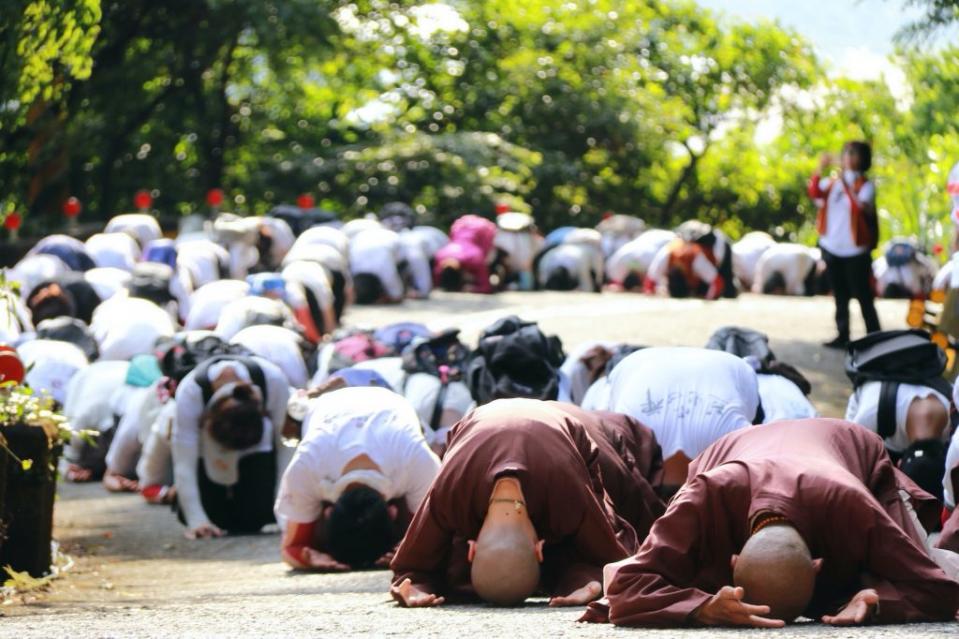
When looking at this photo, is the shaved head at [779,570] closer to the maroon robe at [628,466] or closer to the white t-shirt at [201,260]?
the maroon robe at [628,466]

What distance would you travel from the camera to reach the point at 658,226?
34469mm

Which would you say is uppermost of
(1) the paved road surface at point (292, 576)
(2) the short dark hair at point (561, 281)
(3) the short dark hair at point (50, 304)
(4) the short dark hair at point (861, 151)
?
(4) the short dark hair at point (861, 151)

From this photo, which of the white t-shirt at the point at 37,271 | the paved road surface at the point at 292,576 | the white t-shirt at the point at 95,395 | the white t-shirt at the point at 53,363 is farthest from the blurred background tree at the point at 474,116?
the white t-shirt at the point at 95,395

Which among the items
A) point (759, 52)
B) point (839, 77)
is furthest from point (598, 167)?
point (839, 77)

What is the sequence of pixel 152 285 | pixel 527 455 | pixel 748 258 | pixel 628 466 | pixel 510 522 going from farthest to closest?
pixel 748 258, pixel 152 285, pixel 628 466, pixel 527 455, pixel 510 522

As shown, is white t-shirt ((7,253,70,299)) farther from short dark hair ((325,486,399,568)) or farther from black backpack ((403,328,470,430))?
short dark hair ((325,486,399,568))

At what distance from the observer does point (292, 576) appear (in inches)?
396

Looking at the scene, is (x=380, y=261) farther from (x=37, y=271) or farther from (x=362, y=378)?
(x=362, y=378)

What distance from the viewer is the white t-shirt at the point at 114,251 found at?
66.6ft

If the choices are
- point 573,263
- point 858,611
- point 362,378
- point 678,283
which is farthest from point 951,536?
point 573,263

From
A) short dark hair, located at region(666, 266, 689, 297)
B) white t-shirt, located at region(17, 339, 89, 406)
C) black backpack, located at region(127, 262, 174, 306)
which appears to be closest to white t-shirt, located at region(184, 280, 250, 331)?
black backpack, located at region(127, 262, 174, 306)

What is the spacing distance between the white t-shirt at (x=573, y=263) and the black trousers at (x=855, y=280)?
7.69m

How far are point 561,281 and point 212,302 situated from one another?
7804 mm

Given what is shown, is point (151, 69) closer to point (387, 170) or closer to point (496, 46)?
point (387, 170)
